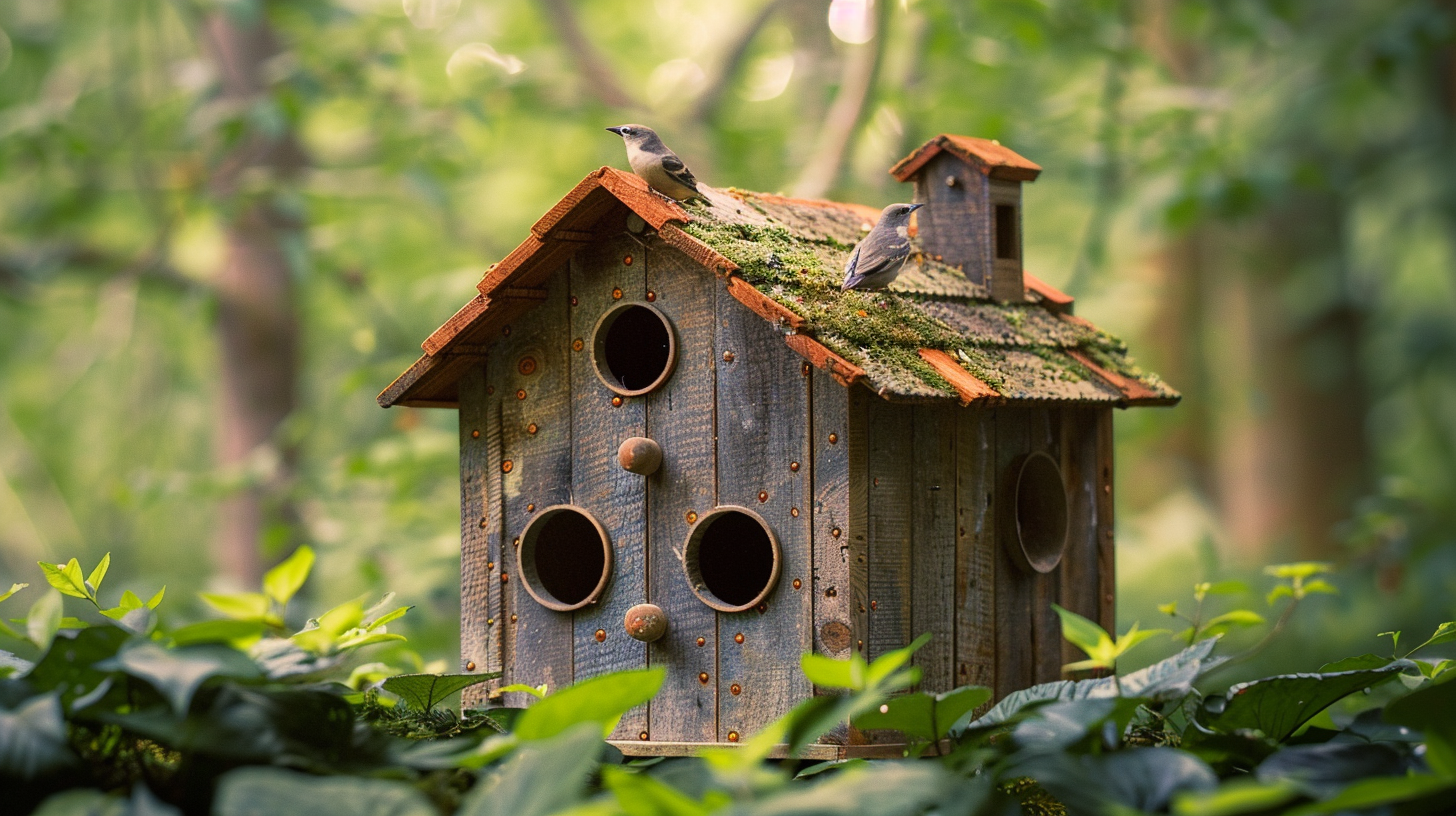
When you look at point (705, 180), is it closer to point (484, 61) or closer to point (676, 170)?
point (484, 61)

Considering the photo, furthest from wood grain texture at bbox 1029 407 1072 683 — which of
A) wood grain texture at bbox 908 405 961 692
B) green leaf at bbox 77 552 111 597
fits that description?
green leaf at bbox 77 552 111 597

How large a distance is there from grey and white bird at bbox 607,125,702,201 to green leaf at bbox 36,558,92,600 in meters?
1.41

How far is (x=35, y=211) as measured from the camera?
281 inches

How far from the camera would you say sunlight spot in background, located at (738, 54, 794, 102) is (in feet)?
25.6

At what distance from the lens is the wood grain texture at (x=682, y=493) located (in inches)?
108

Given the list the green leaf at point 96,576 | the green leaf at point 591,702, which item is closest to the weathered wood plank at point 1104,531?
the green leaf at point 591,702

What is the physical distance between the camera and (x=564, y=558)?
3.16 metres

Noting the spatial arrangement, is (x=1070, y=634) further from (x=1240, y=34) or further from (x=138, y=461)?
(x=138, y=461)

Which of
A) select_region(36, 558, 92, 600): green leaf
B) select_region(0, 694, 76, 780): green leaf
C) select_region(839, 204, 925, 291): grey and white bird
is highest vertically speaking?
select_region(839, 204, 925, 291): grey and white bird

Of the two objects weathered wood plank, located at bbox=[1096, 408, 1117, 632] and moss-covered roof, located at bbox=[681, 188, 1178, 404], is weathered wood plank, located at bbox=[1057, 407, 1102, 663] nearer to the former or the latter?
weathered wood plank, located at bbox=[1096, 408, 1117, 632]

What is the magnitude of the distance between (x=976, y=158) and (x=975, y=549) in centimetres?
113

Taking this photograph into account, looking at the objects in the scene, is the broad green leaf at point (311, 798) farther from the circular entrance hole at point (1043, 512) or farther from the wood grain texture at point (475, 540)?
the circular entrance hole at point (1043, 512)

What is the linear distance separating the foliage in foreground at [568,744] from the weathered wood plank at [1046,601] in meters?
0.74

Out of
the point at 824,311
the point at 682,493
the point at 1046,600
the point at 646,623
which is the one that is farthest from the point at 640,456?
the point at 1046,600
